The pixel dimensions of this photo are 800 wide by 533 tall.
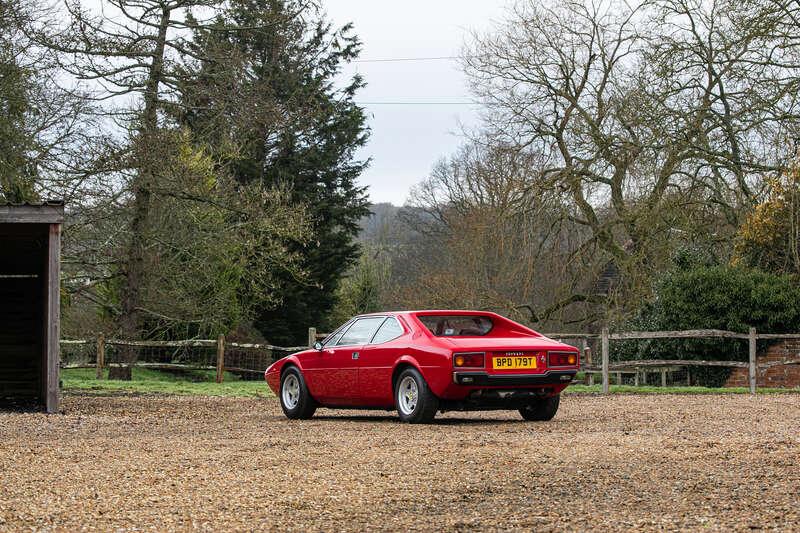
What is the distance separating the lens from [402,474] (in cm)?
825

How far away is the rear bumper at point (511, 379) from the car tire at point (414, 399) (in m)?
0.47

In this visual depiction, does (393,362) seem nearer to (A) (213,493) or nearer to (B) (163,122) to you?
(A) (213,493)

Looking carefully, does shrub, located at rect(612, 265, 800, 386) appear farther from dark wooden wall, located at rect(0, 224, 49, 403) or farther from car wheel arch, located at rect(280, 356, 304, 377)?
dark wooden wall, located at rect(0, 224, 49, 403)

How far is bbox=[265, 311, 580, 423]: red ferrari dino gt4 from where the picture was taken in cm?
1258

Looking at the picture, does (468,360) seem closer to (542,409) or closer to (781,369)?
(542,409)

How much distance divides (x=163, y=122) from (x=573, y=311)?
55.3ft

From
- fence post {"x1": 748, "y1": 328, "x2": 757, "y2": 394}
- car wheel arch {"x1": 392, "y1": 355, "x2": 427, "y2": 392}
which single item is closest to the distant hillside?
fence post {"x1": 748, "y1": 328, "x2": 757, "y2": 394}

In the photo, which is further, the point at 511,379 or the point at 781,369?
the point at 781,369

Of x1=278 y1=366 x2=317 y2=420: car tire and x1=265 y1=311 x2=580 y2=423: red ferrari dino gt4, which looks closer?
Result: x1=265 y1=311 x2=580 y2=423: red ferrari dino gt4

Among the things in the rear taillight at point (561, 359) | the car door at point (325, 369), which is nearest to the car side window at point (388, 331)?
the car door at point (325, 369)

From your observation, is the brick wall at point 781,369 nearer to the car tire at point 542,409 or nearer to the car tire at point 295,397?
the car tire at point 542,409

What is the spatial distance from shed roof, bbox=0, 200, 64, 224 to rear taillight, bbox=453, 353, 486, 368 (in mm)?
6366

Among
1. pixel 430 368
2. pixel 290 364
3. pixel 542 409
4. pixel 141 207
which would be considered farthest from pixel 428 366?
pixel 141 207

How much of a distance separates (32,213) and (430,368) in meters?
6.33
